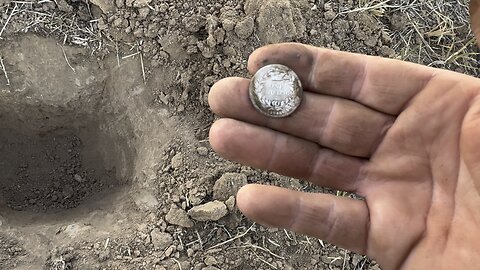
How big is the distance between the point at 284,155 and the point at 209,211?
56cm

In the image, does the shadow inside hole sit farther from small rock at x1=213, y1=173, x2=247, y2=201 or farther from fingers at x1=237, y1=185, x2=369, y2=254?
fingers at x1=237, y1=185, x2=369, y2=254

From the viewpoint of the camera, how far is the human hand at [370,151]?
2.25 meters

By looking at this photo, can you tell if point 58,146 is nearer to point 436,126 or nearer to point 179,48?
point 179,48

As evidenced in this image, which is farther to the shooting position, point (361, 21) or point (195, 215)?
point (361, 21)

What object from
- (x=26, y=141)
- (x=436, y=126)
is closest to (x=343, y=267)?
(x=436, y=126)

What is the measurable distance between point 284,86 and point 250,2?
32.3 inches

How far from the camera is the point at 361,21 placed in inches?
129

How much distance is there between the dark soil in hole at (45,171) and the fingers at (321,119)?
1218 millimetres

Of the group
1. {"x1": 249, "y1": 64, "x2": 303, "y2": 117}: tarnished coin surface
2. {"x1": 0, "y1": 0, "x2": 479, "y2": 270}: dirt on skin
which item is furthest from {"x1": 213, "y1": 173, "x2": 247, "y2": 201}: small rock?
{"x1": 249, "y1": 64, "x2": 303, "y2": 117}: tarnished coin surface

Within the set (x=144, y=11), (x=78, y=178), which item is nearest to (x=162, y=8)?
(x=144, y=11)

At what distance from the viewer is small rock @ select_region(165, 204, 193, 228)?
9.39 ft

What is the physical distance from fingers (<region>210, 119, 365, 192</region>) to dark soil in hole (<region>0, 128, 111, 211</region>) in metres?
1.22

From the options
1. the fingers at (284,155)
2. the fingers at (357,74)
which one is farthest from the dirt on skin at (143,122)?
the fingers at (357,74)

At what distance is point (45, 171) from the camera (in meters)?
3.52
